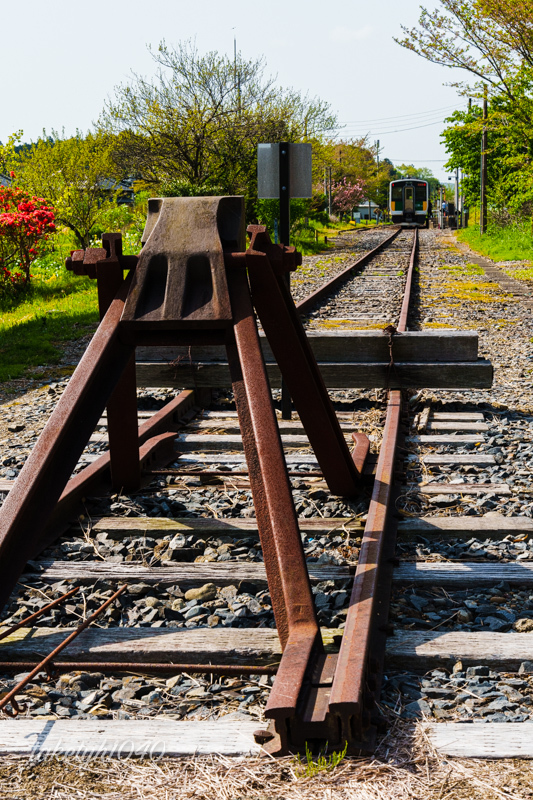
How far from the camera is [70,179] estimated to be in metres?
21.0

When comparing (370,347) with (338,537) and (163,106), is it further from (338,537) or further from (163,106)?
(163,106)

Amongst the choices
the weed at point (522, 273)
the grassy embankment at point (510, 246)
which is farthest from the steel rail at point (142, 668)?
the grassy embankment at point (510, 246)

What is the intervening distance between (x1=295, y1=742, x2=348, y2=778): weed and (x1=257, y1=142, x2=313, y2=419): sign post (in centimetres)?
399

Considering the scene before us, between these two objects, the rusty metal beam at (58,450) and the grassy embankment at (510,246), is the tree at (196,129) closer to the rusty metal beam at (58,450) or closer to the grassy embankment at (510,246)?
the grassy embankment at (510,246)

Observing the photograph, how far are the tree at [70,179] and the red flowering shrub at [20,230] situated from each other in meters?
5.37

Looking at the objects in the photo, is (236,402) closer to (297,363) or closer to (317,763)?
(297,363)

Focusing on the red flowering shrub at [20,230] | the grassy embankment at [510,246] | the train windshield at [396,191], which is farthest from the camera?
the train windshield at [396,191]

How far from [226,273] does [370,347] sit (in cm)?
331

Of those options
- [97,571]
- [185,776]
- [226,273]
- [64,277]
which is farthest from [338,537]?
[64,277]

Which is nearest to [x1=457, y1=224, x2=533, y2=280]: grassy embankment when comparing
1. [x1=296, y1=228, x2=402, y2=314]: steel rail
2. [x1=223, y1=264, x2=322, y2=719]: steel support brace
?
[x1=296, y1=228, x2=402, y2=314]: steel rail

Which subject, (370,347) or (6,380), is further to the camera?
(6,380)

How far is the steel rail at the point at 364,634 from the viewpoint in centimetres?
222

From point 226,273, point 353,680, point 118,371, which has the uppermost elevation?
point 226,273

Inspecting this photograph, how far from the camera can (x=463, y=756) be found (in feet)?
7.22
